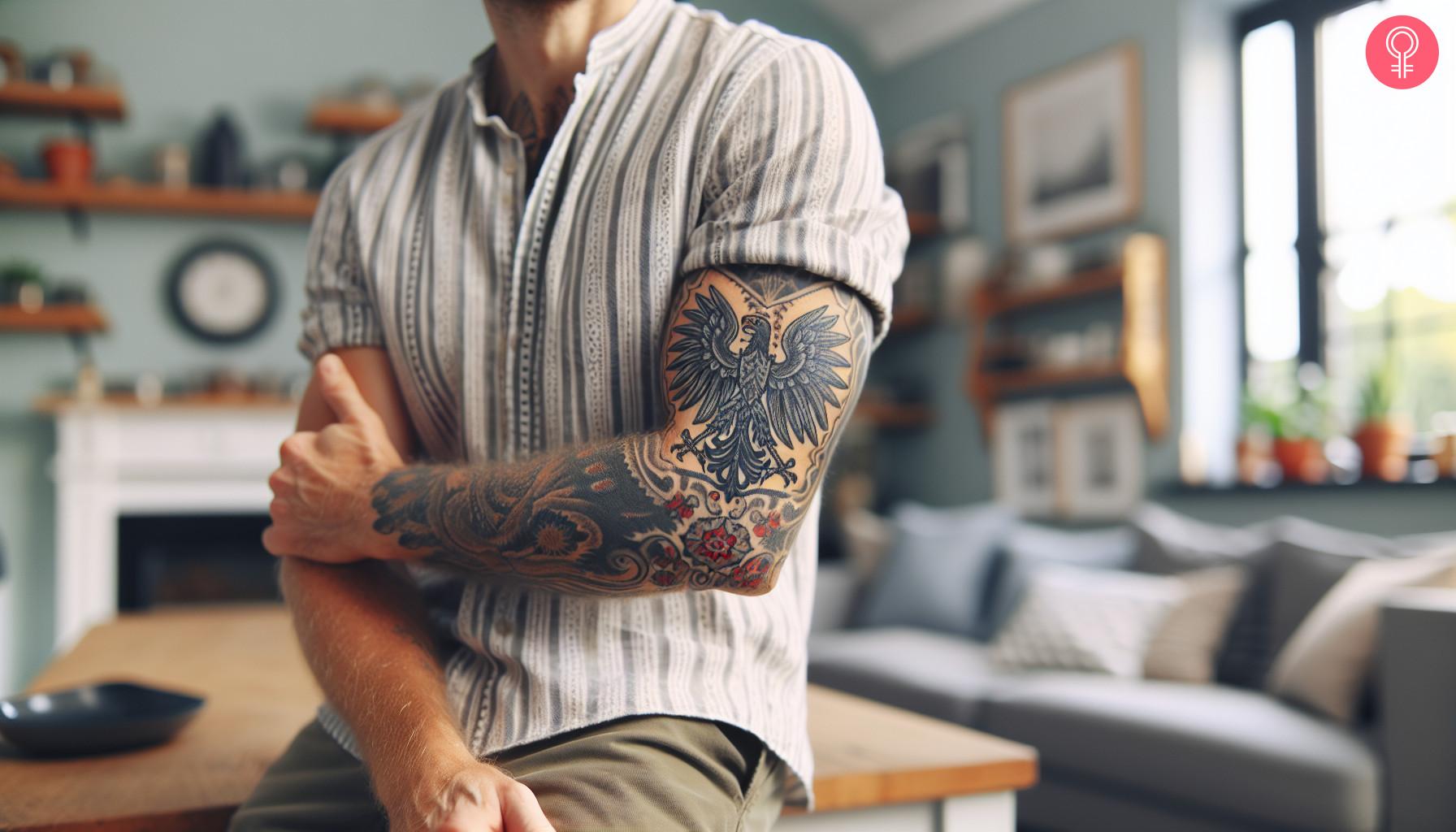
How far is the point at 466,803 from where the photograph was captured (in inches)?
28.1

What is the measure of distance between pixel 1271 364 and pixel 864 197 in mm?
3974

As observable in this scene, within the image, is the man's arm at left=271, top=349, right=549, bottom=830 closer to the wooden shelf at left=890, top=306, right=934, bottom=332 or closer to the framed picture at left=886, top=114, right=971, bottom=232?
the wooden shelf at left=890, top=306, right=934, bottom=332

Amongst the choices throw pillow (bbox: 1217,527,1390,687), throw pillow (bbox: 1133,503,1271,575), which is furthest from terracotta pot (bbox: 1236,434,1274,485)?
throw pillow (bbox: 1217,527,1390,687)

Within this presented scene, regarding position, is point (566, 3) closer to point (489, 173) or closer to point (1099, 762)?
point (489, 173)

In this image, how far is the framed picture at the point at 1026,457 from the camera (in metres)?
5.01

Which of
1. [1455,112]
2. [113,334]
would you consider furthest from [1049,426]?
[113,334]

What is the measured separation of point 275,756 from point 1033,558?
Answer: 3.22 meters

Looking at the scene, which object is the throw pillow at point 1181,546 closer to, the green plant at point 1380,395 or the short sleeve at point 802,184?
the green plant at point 1380,395

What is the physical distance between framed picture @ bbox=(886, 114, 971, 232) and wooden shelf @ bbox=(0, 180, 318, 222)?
279 cm

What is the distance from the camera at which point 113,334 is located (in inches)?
211

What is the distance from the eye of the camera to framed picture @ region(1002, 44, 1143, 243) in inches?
184

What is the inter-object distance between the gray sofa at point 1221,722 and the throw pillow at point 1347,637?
4 centimetres

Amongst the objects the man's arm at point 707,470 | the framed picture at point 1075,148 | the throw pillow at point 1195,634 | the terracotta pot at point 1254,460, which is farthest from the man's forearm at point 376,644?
the framed picture at point 1075,148

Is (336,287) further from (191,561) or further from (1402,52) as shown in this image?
(191,561)
